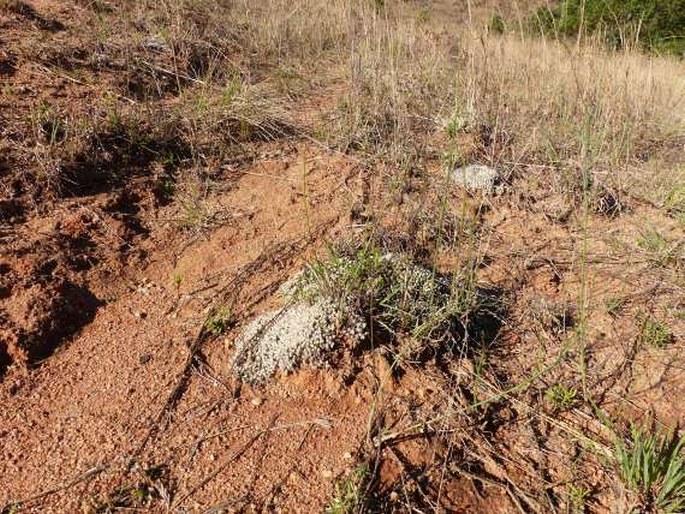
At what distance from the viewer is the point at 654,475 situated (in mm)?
1531

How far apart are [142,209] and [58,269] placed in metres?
0.60

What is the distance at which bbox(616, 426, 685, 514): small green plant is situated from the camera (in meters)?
1.46

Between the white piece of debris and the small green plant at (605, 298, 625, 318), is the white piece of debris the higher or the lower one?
the higher one

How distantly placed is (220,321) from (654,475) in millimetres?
1543

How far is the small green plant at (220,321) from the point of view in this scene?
2.05 metres

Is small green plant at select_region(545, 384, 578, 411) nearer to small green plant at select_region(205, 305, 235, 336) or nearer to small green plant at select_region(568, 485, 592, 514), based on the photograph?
small green plant at select_region(568, 485, 592, 514)

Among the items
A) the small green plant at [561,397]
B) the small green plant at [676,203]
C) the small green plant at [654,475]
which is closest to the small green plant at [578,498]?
the small green plant at [654,475]

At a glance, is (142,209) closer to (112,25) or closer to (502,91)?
(112,25)

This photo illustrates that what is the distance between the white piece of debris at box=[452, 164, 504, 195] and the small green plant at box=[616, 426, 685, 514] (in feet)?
5.61

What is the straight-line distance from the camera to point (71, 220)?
247cm

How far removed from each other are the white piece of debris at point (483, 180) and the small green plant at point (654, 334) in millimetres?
1137

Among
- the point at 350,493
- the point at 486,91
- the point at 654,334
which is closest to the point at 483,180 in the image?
the point at 486,91

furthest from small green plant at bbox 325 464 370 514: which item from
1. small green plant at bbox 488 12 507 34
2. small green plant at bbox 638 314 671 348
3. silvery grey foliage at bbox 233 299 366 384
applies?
small green plant at bbox 488 12 507 34

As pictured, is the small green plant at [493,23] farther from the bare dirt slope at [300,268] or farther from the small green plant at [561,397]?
the small green plant at [561,397]
